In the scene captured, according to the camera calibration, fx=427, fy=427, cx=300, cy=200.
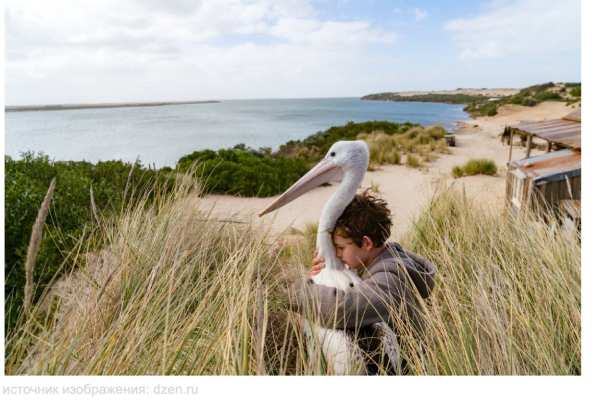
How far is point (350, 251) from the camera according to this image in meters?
1.63

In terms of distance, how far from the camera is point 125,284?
1874mm

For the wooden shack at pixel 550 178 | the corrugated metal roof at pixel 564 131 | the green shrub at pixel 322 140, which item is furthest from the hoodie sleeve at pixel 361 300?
the green shrub at pixel 322 140

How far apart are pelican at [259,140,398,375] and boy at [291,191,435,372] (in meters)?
0.03

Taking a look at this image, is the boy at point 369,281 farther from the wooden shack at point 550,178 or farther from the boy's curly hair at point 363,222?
the wooden shack at point 550,178

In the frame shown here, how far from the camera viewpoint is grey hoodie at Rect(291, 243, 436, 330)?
4.87 feet

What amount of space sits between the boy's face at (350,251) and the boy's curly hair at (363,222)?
0.7 inches

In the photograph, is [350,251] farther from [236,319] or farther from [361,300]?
[236,319]

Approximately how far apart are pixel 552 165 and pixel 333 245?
123 inches

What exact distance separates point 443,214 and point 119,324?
2440 mm

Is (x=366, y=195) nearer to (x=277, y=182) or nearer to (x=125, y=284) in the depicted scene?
(x=125, y=284)

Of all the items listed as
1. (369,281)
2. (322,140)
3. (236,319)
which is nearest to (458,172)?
(322,140)

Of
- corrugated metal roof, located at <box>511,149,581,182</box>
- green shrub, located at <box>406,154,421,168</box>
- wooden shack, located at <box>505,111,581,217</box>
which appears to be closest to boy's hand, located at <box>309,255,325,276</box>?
wooden shack, located at <box>505,111,581,217</box>

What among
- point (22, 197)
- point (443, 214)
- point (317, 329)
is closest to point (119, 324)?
point (317, 329)

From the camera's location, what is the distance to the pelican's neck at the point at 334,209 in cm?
159
